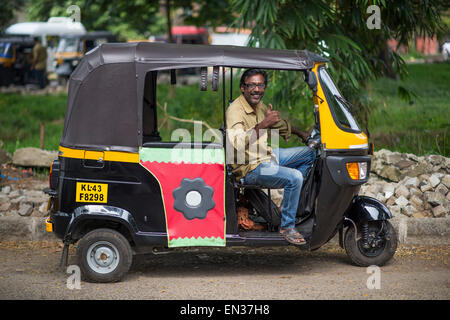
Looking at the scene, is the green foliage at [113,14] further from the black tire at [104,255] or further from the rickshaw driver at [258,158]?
the black tire at [104,255]

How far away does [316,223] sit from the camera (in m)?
6.27

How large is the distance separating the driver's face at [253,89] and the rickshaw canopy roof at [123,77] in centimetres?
24

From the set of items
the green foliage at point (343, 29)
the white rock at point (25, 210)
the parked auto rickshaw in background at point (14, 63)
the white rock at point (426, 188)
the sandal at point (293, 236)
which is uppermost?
the parked auto rickshaw in background at point (14, 63)

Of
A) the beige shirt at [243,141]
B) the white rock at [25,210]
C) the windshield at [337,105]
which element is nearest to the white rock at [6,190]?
the white rock at [25,210]

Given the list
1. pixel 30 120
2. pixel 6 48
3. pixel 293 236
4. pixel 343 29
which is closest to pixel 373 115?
pixel 343 29

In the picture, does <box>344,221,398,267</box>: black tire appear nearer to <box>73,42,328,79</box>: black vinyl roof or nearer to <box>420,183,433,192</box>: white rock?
<box>73,42,328,79</box>: black vinyl roof

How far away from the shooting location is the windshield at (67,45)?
28562 mm

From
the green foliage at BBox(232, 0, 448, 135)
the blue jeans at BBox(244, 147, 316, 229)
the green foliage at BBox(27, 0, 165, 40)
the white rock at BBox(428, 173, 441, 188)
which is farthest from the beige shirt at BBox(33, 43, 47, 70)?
the blue jeans at BBox(244, 147, 316, 229)

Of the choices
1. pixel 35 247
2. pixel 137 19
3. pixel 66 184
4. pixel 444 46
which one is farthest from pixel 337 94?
pixel 137 19

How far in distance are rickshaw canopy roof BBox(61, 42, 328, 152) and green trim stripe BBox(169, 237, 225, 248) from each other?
0.90m

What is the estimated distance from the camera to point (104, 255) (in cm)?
625
